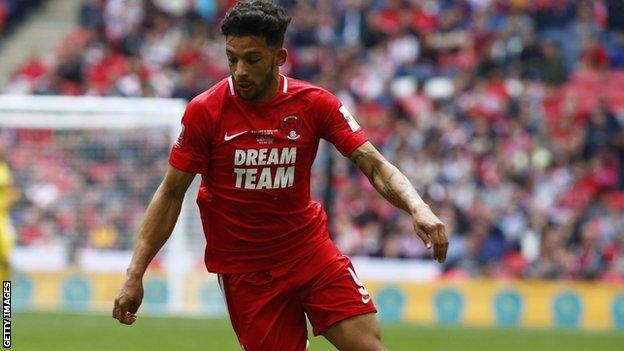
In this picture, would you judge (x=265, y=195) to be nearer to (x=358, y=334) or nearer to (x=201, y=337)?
(x=358, y=334)

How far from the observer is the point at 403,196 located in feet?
22.2

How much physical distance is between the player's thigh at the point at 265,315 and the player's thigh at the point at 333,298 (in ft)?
0.29

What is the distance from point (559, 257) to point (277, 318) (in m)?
11.6

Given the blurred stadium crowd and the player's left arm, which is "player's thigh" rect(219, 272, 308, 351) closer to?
the player's left arm

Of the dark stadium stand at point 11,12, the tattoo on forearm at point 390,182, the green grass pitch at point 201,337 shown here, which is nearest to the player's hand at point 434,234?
the tattoo on forearm at point 390,182

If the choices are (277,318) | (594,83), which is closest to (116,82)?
(594,83)

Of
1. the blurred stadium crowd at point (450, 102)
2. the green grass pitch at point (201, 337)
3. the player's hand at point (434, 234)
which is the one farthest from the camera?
the blurred stadium crowd at point (450, 102)

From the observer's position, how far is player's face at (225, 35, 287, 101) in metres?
6.70

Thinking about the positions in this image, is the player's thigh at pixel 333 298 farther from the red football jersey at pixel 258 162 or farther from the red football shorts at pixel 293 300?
the red football jersey at pixel 258 162

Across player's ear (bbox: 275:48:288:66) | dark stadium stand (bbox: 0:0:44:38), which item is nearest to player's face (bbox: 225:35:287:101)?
player's ear (bbox: 275:48:288:66)

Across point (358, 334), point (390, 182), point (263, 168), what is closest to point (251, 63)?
point (263, 168)

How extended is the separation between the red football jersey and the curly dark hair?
1.08 feet

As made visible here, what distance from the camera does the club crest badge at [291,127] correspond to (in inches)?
274

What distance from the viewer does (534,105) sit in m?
20.1
